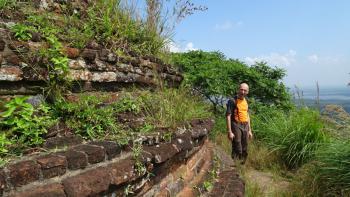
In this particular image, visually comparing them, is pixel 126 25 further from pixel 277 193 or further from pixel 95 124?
pixel 277 193

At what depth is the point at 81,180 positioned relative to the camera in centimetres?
224

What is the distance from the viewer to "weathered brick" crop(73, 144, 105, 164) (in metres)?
2.46

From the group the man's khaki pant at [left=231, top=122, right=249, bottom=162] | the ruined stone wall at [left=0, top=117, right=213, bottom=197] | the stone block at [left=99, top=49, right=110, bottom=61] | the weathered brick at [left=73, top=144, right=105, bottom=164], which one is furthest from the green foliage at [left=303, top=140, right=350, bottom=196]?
the weathered brick at [left=73, top=144, right=105, bottom=164]

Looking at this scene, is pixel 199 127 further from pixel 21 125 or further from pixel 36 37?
pixel 21 125

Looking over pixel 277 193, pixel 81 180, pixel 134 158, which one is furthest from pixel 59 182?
pixel 277 193

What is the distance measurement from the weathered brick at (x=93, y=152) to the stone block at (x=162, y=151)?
1.38ft

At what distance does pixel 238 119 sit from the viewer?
6.92 metres

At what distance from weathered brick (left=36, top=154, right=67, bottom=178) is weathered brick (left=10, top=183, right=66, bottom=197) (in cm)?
9

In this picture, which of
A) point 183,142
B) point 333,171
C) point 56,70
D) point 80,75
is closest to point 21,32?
point 56,70

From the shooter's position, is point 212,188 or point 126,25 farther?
point 126,25

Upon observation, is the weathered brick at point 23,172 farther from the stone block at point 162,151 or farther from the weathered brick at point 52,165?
the stone block at point 162,151

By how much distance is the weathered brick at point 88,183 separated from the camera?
217cm

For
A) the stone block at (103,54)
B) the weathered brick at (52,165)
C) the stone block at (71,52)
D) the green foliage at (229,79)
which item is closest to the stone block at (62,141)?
the weathered brick at (52,165)

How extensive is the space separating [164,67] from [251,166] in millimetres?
4347
